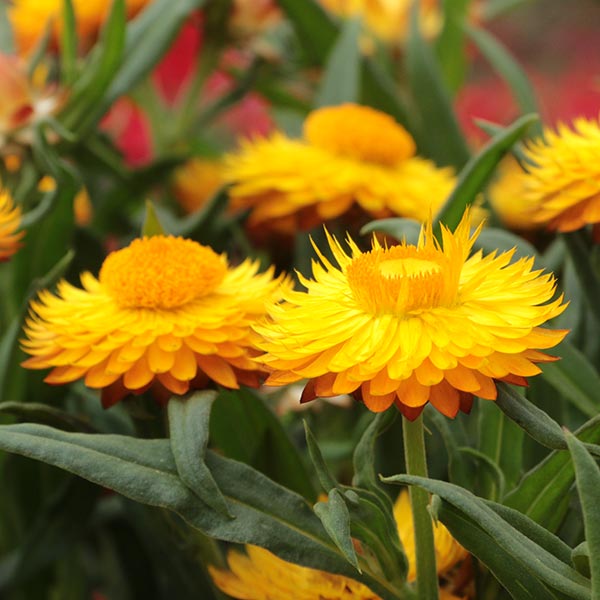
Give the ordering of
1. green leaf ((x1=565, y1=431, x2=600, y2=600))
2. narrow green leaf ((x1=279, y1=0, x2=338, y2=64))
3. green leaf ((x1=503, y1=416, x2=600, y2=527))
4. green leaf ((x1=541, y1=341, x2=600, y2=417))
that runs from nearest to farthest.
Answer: green leaf ((x1=565, y1=431, x2=600, y2=600)), green leaf ((x1=503, y1=416, x2=600, y2=527)), green leaf ((x1=541, y1=341, x2=600, y2=417)), narrow green leaf ((x1=279, y1=0, x2=338, y2=64))

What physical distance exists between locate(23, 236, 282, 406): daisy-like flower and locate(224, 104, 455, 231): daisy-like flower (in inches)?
10.9

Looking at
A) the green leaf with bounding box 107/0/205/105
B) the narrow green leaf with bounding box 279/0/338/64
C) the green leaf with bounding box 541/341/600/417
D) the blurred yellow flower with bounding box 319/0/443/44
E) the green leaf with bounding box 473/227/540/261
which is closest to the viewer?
the green leaf with bounding box 541/341/600/417

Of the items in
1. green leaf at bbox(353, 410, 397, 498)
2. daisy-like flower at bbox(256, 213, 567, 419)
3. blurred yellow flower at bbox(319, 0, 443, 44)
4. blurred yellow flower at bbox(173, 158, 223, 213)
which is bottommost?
blurred yellow flower at bbox(173, 158, 223, 213)

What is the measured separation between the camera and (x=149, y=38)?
118 centimetres

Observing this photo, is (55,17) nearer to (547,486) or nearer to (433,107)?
(433,107)

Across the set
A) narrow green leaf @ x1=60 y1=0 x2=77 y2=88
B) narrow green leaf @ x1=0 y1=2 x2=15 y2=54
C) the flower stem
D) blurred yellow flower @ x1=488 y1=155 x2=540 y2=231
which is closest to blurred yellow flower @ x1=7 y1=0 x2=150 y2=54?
narrow green leaf @ x1=0 y1=2 x2=15 y2=54

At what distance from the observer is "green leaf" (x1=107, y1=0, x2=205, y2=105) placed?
3.79ft

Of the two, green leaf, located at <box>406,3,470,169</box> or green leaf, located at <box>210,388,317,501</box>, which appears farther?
green leaf, located at <box>406,3,470,169</box>

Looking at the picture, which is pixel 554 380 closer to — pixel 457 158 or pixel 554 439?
pixel 554 439

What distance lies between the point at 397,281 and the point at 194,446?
0.16 metres

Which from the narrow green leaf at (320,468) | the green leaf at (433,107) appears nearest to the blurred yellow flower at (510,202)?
the green leaf at (433,107)

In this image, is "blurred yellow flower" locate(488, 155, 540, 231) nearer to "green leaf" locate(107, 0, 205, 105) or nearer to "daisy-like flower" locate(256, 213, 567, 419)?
"green leaf" locate(107, 0, 205, 105)

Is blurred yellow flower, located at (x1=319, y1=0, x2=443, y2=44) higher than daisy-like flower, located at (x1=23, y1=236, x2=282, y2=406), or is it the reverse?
blurred yellow flower, located at (x1=319, y1=0, x2=443, y2=44)

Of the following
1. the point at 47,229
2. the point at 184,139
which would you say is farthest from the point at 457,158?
the point at 47,229
